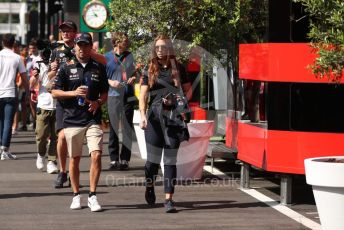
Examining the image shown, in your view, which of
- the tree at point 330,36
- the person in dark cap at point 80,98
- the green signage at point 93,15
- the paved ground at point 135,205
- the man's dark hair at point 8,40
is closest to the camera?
the tree at point 330,36

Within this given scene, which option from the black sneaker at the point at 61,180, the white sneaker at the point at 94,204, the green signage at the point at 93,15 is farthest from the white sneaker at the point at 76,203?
the green signage at the point at 93,15

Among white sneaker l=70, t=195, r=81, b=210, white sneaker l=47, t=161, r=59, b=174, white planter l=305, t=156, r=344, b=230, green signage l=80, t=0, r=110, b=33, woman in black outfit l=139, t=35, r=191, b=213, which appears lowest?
white sneaker l=70, t=195, r=81, b=210

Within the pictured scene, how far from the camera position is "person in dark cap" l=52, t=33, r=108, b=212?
35.2 feet

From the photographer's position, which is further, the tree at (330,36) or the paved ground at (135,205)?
the paved ground at (135,205)

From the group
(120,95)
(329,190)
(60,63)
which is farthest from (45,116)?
(329,190)

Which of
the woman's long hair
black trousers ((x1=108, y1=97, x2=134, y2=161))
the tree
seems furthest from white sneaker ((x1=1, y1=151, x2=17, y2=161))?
the tree

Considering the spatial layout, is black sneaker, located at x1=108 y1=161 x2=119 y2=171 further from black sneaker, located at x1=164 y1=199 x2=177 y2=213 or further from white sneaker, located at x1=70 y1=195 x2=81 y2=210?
black sneaker, located at x1=164 y1=199 x2=177 y2=213

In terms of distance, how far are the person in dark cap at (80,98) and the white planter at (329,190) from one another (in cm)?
270

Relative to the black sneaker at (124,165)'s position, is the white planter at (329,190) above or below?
above

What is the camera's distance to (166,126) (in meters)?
10.8

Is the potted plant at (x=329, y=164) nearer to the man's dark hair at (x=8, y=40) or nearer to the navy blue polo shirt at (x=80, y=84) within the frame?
the navy blue polo shirt at (x=80, y=84)

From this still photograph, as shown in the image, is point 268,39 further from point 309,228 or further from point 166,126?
point 309,228

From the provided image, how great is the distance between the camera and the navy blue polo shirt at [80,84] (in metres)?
10.8

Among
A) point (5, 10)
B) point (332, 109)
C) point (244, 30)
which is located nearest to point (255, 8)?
point (244, 30)
